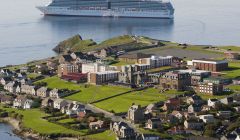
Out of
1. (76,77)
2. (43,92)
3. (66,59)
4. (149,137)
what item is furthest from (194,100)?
(66,59)

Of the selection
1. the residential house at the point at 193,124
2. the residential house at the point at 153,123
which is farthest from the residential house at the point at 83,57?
the residential house at the point at 193,124

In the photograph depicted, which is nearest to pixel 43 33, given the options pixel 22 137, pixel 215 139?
pixel 22 137

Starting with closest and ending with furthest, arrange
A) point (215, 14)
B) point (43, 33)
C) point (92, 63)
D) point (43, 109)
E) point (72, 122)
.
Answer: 1. point (72, 122)
2. point (43, 109)
3. point (92, 63)
4. point (43, 33)
5. point (215, 14)

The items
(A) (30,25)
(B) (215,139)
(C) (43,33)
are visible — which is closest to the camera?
(B) (215,139)

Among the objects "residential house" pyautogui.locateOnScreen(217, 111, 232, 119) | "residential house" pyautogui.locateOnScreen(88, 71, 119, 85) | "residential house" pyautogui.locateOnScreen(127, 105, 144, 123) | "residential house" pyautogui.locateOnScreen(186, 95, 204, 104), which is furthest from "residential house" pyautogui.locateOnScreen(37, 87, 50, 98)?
"residential house" pyautogui.locateOnScreen(217, 111, 232, 119)

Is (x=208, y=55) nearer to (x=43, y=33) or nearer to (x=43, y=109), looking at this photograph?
(x=43, y=109)

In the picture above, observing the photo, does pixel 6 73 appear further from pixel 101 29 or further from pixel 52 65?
pixel 101 29
